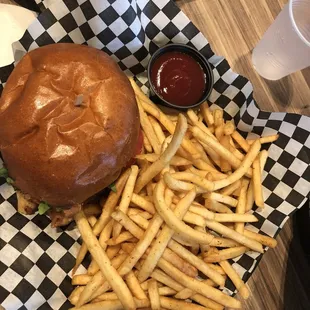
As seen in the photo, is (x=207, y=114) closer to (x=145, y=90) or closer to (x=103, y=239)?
(x=145, y=90)

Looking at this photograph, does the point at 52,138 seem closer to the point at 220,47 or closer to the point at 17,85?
the point at 17,85

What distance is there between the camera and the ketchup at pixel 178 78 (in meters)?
2.17

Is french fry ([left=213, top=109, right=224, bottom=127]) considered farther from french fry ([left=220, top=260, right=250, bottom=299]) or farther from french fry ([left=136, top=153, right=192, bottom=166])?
french fry ([left=220, top=260, right=250, bottom=299])

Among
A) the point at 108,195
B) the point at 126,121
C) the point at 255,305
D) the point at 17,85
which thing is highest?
the point at 17,85

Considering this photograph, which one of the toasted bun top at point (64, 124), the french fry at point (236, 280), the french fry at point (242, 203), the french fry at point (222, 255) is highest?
the toasted bun top at point (64, 124)

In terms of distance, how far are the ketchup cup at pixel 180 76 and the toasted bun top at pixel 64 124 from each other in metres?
0.43

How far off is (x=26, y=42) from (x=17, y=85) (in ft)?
1.32

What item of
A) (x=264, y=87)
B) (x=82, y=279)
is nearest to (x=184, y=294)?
(x=82, y=279)

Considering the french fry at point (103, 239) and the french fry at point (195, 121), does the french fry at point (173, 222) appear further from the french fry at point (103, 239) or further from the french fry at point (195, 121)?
the french fry at point (195, 121)

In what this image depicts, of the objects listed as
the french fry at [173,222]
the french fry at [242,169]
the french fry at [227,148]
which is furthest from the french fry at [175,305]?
the french fry at [227,148]

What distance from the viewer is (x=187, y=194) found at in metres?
1.77

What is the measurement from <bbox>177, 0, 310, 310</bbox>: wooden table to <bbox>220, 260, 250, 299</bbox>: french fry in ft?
1.06

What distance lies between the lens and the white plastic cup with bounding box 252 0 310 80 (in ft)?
6.63

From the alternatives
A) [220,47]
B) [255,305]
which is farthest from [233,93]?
[255,305]
